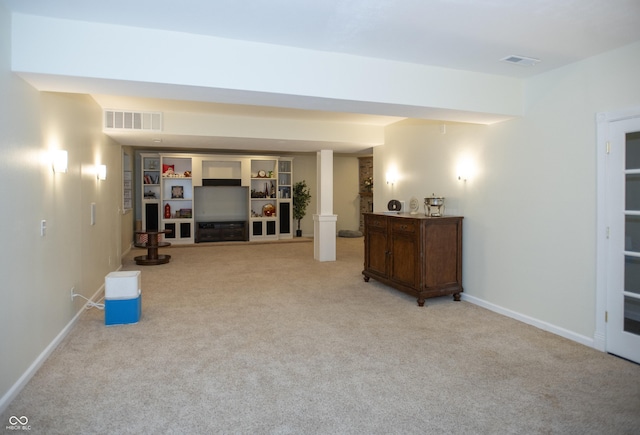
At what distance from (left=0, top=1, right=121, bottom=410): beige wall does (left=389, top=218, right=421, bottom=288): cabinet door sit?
11.6ft

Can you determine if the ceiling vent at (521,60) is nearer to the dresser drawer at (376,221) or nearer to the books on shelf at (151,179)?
the dresser drawer at (376,221)

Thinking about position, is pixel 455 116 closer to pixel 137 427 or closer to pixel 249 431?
pixel 249 431

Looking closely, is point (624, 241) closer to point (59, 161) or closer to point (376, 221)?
point (376, 221)

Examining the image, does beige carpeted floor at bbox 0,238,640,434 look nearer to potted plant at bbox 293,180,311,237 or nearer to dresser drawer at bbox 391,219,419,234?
dresser drawer at bbox 391,219,419,234

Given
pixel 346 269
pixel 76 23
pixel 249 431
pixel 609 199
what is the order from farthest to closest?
pixel 346 269, pixel 609 199, pixel 76 23, pixel 249 431

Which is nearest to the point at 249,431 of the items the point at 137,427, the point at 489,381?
the point at 137,427

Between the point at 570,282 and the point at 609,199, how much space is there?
81 cm

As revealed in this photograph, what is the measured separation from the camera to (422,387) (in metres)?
2.73

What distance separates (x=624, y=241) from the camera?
3227mm

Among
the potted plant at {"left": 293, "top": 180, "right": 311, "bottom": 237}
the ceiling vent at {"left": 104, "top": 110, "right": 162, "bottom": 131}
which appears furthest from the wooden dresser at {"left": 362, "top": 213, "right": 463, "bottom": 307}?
the potted plant at {"left": 293, "top": 180, "right": 311, "bottom": 237}

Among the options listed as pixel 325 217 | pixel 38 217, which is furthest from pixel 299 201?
pixel 38 217

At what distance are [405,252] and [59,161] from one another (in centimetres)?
365

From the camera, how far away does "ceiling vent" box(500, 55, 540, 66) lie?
11.2 ft

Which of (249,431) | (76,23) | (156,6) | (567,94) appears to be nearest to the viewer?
(249,431)
